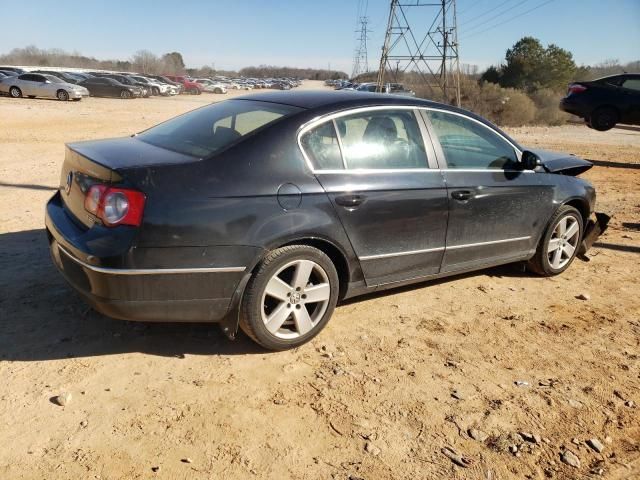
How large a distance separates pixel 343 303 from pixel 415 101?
1.67m

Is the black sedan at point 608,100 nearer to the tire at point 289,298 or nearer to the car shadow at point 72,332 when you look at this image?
the tire at point 289,298

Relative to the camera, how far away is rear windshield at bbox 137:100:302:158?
3486mm

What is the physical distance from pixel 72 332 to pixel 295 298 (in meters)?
1.51

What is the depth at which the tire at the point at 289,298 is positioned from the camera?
3320mm

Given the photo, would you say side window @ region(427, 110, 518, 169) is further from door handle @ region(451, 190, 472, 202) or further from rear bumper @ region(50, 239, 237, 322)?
rear bumper @ region(50, 239, 237, 322)

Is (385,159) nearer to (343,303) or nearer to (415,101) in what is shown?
(415,101)

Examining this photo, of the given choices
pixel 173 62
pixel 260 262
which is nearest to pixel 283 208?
pixel 260 262

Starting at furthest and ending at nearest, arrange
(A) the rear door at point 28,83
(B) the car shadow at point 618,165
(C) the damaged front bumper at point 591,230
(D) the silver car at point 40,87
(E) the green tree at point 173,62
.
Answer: (E) the green tree at point 173,62, (A) the rear door at point 28,83, (D) the silver car at point 40,87, (B) the car shadow at point 618,165, (C) the damaged front bumper at point 591,230

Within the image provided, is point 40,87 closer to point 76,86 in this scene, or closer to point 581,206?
point 76,86

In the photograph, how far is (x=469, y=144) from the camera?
14.6 feet

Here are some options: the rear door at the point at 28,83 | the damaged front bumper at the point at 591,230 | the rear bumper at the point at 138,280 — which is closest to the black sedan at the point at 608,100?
the damaged front bumper at the point at 591,230

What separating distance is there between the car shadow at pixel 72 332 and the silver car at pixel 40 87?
28.3 meters

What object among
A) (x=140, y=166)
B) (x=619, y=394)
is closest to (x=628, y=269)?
(x=619, y=394)

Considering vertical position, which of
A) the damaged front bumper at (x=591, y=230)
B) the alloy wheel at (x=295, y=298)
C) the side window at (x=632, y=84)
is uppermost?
the side window at (x=632, y=84)
